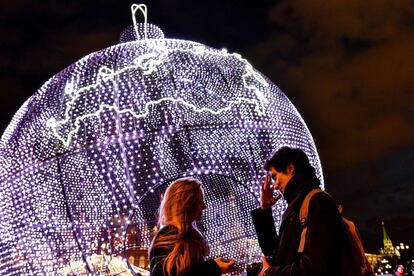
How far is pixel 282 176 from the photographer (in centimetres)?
186

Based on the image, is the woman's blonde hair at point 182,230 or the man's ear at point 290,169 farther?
the man's ear at point 290,169

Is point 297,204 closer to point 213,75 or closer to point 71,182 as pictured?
point 213,75

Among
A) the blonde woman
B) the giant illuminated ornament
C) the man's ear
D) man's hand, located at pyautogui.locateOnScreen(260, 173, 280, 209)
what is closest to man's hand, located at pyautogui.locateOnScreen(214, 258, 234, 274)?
the blonde woman

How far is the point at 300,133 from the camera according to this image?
15.9ft

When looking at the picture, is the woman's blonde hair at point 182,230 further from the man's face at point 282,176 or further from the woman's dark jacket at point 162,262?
the man's face at point 282,176

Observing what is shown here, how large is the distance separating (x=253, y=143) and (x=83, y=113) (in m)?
1.94


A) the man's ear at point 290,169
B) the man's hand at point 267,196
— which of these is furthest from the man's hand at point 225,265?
the man's ear at point 290,169

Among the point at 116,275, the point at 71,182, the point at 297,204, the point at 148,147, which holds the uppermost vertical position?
the point at 148,147

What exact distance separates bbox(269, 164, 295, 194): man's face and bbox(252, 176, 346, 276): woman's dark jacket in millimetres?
32

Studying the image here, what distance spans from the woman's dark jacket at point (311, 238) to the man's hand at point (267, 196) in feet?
0.55

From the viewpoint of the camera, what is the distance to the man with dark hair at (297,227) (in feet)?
4.96

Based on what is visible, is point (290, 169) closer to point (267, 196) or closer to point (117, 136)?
point (267, 196)

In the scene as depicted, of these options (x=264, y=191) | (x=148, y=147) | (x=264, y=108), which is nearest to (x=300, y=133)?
(x=264, y=108)

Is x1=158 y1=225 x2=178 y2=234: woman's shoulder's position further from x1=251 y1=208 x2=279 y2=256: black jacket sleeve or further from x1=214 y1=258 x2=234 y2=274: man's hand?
x1=251 y1=208 x2=279 y2=256: black jacket sleeve
